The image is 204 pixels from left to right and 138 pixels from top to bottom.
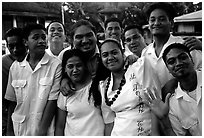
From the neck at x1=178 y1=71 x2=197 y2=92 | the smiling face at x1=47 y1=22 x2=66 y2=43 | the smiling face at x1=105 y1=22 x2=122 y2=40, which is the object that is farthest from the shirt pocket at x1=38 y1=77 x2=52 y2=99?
the smiling face at x1=105 y1=22 x2=122 y2=40

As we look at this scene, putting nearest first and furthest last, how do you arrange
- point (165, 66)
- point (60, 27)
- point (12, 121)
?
point (165, 66)
point (12, 121)
point (60, 27)

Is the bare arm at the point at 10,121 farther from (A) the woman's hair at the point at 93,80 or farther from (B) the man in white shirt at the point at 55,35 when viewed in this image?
(B) the man in white shirt at the point at 55,35

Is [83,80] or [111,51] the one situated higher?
[111,51]

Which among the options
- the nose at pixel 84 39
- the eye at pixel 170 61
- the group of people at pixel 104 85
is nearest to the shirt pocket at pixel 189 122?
the group of people at pixel 104 85

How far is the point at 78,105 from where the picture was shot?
224cm

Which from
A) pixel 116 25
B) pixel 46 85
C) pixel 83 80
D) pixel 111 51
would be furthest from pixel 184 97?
pixel 116 25

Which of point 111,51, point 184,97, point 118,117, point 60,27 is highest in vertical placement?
point 60,27

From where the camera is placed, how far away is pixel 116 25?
3.53 m

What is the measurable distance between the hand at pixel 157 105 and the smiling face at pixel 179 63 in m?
0.22

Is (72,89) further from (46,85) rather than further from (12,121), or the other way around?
(12,121)

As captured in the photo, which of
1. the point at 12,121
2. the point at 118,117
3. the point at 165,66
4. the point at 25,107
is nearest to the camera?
the point at 118,117

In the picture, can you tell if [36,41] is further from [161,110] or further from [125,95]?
[161,110]

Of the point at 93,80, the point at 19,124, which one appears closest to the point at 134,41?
the point at 93,80

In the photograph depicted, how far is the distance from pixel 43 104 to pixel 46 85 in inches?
6.5
